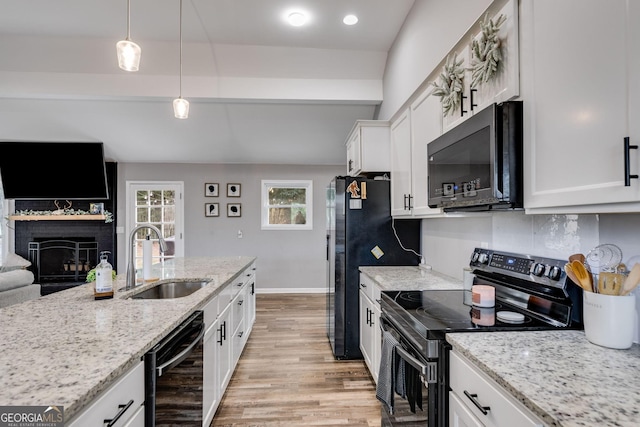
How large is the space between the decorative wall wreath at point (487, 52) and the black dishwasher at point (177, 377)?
172 centimetres

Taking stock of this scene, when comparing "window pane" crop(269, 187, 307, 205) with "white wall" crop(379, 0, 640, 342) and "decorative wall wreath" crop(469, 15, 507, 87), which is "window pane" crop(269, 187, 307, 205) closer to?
"white wall" crop(379, 0, 640, 342)

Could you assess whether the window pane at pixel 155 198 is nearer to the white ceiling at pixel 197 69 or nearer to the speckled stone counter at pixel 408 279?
the white ceiling at pixel 197 69

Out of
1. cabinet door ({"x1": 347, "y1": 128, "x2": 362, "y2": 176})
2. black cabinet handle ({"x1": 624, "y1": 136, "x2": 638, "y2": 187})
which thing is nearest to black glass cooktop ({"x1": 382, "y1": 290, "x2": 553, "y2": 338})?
black cabinet handle ({"x1": 624, "y1": 136, "x2": 638, "y2": 187})

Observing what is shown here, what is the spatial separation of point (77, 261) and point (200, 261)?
11.6ft

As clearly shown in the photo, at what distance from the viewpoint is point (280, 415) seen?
2156 mm

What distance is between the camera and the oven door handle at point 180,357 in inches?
46.6

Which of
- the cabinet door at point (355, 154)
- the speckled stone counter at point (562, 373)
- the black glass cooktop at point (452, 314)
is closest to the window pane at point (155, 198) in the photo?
the cabinet door at point (355, 154)

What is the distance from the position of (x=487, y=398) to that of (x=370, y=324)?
1.59m

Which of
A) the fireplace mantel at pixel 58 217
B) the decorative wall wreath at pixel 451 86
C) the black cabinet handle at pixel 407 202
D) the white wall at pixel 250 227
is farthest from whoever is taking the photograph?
the white wall at pixel 250 227

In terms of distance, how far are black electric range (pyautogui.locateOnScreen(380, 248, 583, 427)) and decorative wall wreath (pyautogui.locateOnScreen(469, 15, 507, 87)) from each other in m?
0.86

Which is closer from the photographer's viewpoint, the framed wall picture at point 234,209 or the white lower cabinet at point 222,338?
the white lower cabinet at point 222,338

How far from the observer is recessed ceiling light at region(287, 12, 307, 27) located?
9.18 feet

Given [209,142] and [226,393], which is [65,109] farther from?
[226,393]

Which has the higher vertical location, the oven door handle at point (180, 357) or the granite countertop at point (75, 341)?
the granite countertop at point (75, 341)
